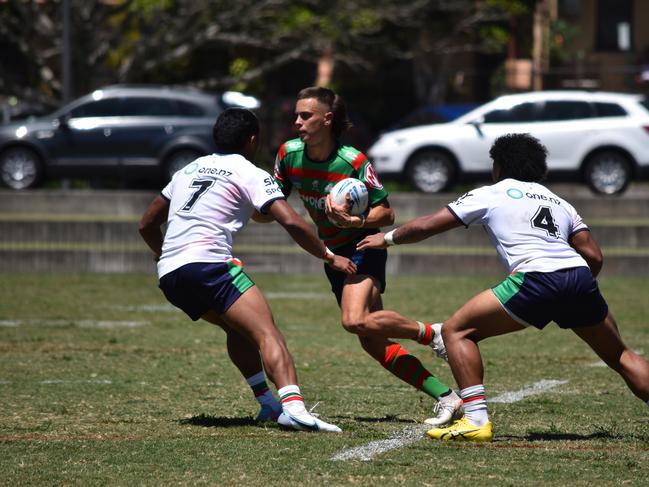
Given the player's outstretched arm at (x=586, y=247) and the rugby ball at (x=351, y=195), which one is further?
the rugby ball at (x=351, y=195)

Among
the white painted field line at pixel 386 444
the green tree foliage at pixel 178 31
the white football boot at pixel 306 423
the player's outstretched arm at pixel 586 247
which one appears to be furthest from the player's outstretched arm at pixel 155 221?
the green tree foliage at pixel 178 31

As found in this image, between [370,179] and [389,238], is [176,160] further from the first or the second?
[389,238]

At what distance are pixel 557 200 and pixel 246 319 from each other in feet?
5.45

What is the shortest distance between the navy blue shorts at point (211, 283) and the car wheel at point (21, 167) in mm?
Answer: 17764

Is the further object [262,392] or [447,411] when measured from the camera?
[262,392]

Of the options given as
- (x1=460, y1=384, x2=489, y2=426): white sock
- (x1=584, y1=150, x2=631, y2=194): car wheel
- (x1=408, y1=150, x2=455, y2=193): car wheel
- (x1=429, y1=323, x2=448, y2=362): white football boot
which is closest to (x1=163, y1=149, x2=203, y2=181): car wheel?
(x1=408, y1=150, x2=455, y2=193): car wheel

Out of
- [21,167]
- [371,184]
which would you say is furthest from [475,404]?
[21,167]

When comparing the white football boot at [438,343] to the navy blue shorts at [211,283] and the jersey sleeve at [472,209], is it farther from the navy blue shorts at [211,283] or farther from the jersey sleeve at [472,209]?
the navy blue shorts at [211,283]

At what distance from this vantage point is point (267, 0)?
2909 cm

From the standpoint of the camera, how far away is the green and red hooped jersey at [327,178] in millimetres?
7285

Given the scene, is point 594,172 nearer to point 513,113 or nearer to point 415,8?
point 513,113

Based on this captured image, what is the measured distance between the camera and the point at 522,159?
654cm

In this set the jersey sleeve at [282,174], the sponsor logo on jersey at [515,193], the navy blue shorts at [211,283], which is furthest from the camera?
the jersey sleeve at [282,174]

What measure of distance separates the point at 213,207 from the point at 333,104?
1048mm
